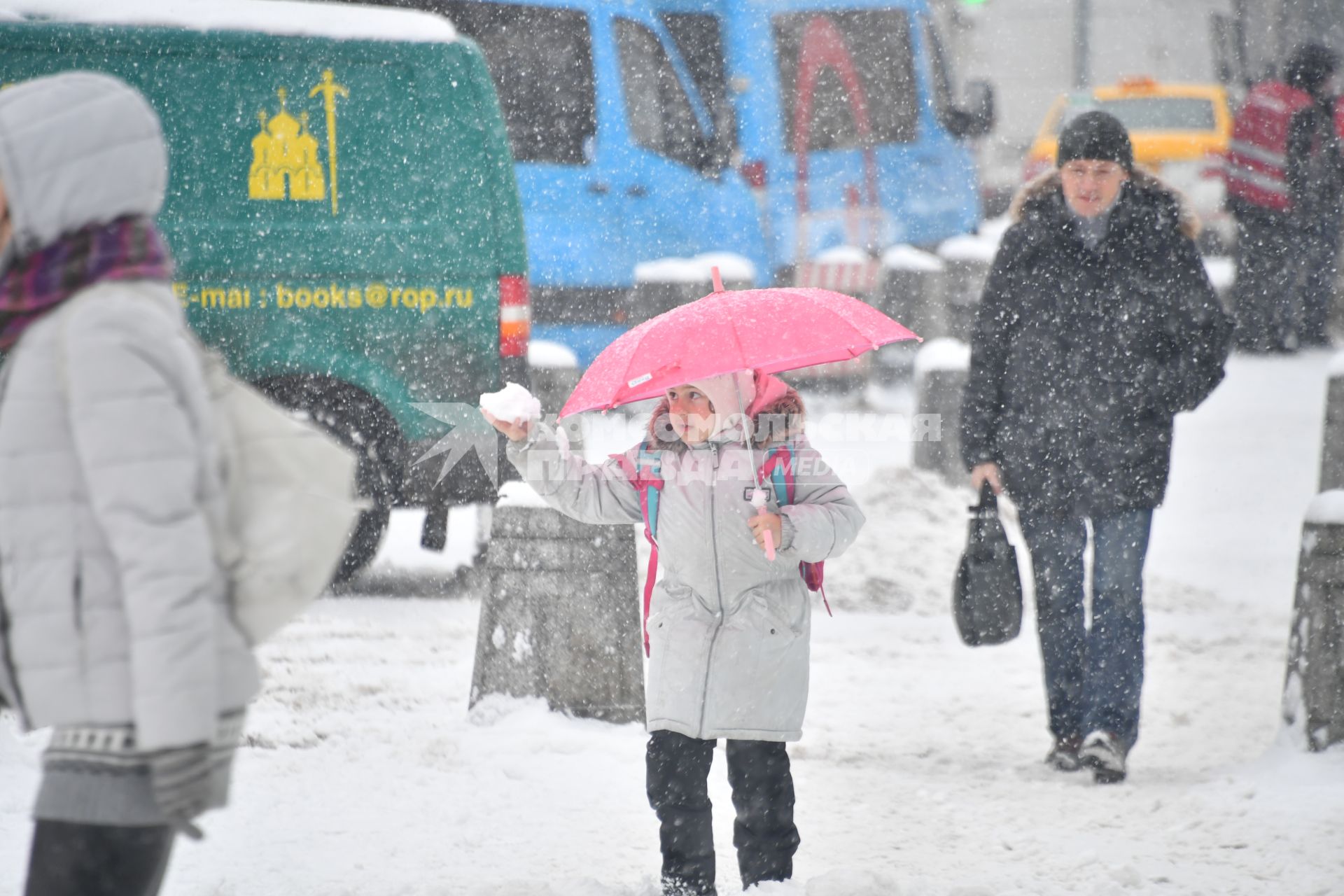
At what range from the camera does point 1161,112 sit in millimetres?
19047

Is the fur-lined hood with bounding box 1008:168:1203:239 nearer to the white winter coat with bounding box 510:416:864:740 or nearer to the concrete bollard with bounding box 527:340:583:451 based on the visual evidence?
the white winter coat with bounding box 510:416:864:740

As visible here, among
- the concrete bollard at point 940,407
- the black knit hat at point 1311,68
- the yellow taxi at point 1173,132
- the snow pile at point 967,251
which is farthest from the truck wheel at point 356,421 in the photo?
the yellow taxi at point 1173,132

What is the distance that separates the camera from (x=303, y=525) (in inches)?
90.1

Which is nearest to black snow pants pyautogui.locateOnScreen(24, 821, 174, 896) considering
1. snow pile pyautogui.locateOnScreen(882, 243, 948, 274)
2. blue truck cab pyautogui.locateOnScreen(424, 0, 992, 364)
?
blue truck cab pyautogui.locateOnScreen(424, 0, 992, 364)

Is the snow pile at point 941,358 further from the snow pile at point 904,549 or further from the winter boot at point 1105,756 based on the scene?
the winter boot at point 1105,756

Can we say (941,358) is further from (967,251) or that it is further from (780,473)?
(780,473)

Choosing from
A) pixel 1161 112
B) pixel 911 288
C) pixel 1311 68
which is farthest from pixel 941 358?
pixel 1161 112

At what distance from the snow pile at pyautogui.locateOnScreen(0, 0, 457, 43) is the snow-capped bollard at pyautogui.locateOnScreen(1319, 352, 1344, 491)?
12.6ft

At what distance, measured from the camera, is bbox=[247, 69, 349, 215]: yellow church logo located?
21.3 ft

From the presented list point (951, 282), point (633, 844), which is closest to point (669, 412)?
point (633, 844)

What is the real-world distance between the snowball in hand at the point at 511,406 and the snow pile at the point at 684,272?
21.3ft

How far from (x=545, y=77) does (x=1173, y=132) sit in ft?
36.3

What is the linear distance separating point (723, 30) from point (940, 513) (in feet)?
19.1

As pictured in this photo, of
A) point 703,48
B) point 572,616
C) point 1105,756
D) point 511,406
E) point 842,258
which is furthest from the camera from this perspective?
point 703,48
